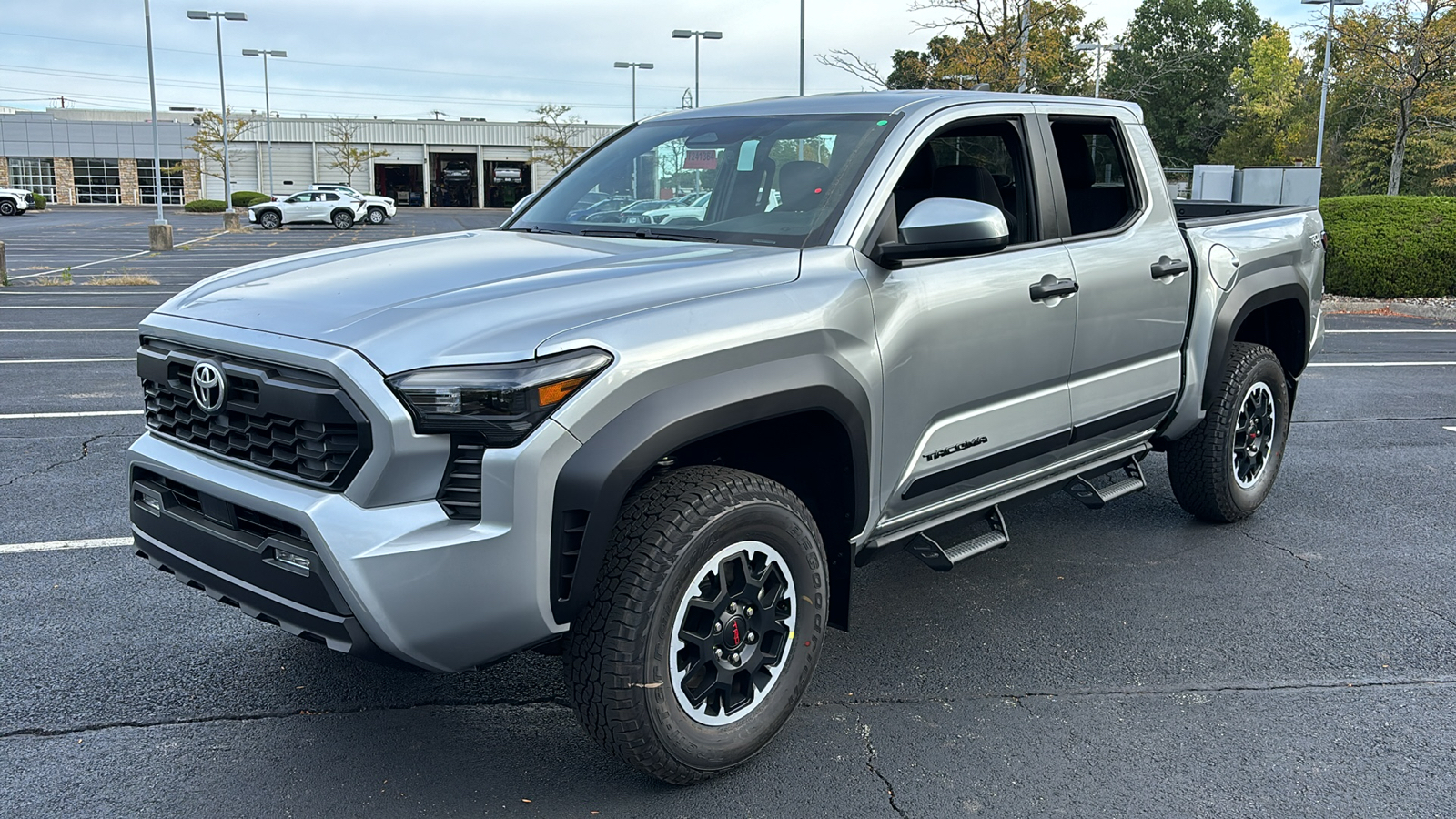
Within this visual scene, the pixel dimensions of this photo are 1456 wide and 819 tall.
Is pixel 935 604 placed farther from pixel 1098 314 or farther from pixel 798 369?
pixel 798 369

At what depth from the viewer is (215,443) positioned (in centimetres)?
317

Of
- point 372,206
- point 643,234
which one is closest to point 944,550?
point 643,234

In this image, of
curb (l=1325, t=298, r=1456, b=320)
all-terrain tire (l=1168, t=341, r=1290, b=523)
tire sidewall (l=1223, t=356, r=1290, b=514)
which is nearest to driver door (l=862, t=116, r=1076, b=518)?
all-terrain tire (l=1168, t=341, r=1290, b=523)

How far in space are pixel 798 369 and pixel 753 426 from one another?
265 millimetres

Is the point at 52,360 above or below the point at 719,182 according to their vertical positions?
below

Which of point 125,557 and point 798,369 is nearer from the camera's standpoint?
point 798,369

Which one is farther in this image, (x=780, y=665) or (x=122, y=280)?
(x=122, y=280)

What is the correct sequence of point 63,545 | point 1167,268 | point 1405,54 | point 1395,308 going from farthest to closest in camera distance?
point 1405,54, point 1395,308, point 63,545, point 1167,268

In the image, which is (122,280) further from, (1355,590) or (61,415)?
(1355,590)

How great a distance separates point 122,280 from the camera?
748 inches

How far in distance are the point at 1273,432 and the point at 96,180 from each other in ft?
275

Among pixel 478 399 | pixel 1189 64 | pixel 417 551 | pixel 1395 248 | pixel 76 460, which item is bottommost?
pixel 76 460

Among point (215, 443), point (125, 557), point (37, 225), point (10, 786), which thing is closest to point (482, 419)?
point (215, 443)

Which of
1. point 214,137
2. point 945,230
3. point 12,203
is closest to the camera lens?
point 945,230
